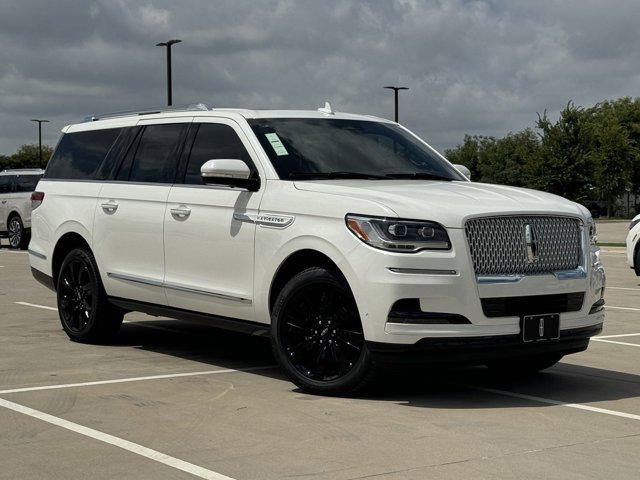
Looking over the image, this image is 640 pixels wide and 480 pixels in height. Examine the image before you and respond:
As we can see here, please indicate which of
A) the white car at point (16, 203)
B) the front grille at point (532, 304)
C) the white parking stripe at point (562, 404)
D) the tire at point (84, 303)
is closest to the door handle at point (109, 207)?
the tire at point (84, 303)

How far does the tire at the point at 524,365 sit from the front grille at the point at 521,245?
103 centimetres

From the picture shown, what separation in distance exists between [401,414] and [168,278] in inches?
108

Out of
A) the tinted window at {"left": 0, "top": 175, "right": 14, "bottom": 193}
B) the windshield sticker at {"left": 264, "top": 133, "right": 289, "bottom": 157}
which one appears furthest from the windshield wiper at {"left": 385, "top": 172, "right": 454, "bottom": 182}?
the tinted window at {"left": 0, "top": 175, "right": 14, "bottom": 193}

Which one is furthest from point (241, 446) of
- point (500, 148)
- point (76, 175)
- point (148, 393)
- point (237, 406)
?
point (500, 148)

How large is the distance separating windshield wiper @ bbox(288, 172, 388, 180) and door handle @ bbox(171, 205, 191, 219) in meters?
1.01

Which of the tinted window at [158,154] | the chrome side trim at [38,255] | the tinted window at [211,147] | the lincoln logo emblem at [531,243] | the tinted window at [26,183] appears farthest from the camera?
the tinted window at [26,183]

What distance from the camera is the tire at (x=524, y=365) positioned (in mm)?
8242

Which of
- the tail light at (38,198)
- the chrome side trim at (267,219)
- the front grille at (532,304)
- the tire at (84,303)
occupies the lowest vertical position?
the tire at (84,303)

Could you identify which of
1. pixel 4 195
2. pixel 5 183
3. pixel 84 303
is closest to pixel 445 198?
pixel 84 303

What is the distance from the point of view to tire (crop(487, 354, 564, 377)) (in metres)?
8.24

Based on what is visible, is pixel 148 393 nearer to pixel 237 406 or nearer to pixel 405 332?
pixel 237 406

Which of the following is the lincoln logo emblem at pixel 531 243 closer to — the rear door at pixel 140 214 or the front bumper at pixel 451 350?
the front bumper at pixel 451 350

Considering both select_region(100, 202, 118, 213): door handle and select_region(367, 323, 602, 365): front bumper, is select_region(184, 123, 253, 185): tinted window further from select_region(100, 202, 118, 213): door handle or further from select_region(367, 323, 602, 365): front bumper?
select_region(367, 323, 602, 365): front bumper

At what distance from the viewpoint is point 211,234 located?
821cm
